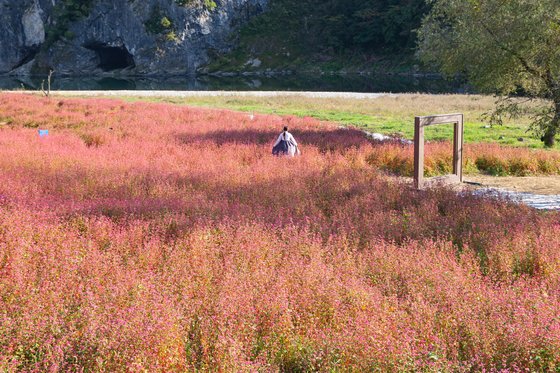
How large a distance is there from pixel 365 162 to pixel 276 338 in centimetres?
1230

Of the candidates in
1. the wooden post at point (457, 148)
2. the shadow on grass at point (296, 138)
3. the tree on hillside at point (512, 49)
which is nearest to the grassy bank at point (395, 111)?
the tree on hillside at point (512, 49)

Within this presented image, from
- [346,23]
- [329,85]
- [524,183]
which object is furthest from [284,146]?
[346,23]

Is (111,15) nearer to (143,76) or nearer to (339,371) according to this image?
(143,76)

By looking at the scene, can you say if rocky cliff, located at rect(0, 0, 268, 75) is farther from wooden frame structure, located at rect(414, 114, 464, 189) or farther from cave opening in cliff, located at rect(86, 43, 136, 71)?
wooden frame structure, located at rect(414, 114, 464, 189)

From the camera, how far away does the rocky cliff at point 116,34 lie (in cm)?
9862

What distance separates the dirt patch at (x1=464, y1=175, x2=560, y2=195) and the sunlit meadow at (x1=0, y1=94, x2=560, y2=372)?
4.56m

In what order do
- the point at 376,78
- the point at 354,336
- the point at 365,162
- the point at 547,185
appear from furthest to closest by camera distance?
the point at 376,78 < the point at 365,162 < the point at 547,185 < the point at 354,336

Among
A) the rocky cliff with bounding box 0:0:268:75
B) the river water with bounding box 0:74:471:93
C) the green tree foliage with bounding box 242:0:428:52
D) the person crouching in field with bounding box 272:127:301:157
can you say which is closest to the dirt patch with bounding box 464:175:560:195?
the person crouching in field with bounding box 272:127:301:157

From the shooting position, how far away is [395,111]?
34.8 metres

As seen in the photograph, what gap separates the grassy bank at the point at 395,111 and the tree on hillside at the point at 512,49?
4.96 feet

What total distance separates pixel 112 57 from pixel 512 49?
321ft

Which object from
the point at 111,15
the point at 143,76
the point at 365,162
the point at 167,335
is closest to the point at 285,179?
the point at 365,162

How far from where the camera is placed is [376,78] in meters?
78.2

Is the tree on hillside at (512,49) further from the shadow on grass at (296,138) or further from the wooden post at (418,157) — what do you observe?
the shadow on grass at (296,138)
